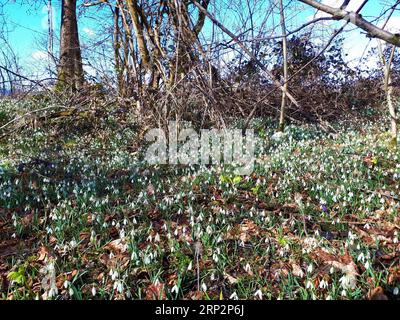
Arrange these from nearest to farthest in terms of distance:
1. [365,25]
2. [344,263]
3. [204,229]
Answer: [365,25], [344,263], [204,229]

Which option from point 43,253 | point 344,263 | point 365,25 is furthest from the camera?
point 43,253

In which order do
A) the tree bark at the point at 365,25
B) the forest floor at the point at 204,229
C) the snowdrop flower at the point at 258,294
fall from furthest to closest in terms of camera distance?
the forest floor at the point at 204,229 < the snowdrop flower at the point at 258,294 < the tree bark at the point at 365,25

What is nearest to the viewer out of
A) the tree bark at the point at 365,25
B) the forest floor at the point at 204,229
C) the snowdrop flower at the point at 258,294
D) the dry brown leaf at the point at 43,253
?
the tree bark at the point at 365,25

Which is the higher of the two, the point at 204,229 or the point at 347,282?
the point at 204,229

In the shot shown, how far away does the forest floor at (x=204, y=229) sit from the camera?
227cm

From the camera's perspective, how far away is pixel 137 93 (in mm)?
6305

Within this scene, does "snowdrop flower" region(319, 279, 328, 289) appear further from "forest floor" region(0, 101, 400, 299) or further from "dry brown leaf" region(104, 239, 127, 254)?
"dry brown leaf" region(104, 239, 127, 254)

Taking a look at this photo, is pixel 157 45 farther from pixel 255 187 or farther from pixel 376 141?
pixel 376 141

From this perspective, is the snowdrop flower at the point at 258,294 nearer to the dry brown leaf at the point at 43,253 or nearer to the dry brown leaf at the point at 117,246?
the dry brown leaf at the point at 117,246

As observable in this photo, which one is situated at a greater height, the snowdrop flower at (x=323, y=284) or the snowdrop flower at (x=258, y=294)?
the snowdrop flower at (x=323, y=284)

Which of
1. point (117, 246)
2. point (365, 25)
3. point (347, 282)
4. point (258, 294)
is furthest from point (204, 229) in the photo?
point (365, 25)

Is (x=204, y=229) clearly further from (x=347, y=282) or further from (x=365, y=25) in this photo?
(x=365, y=25)

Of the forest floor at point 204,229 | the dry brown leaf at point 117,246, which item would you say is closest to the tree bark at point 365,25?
the forest floor at point 204,229

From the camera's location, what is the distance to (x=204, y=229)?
3047mm
